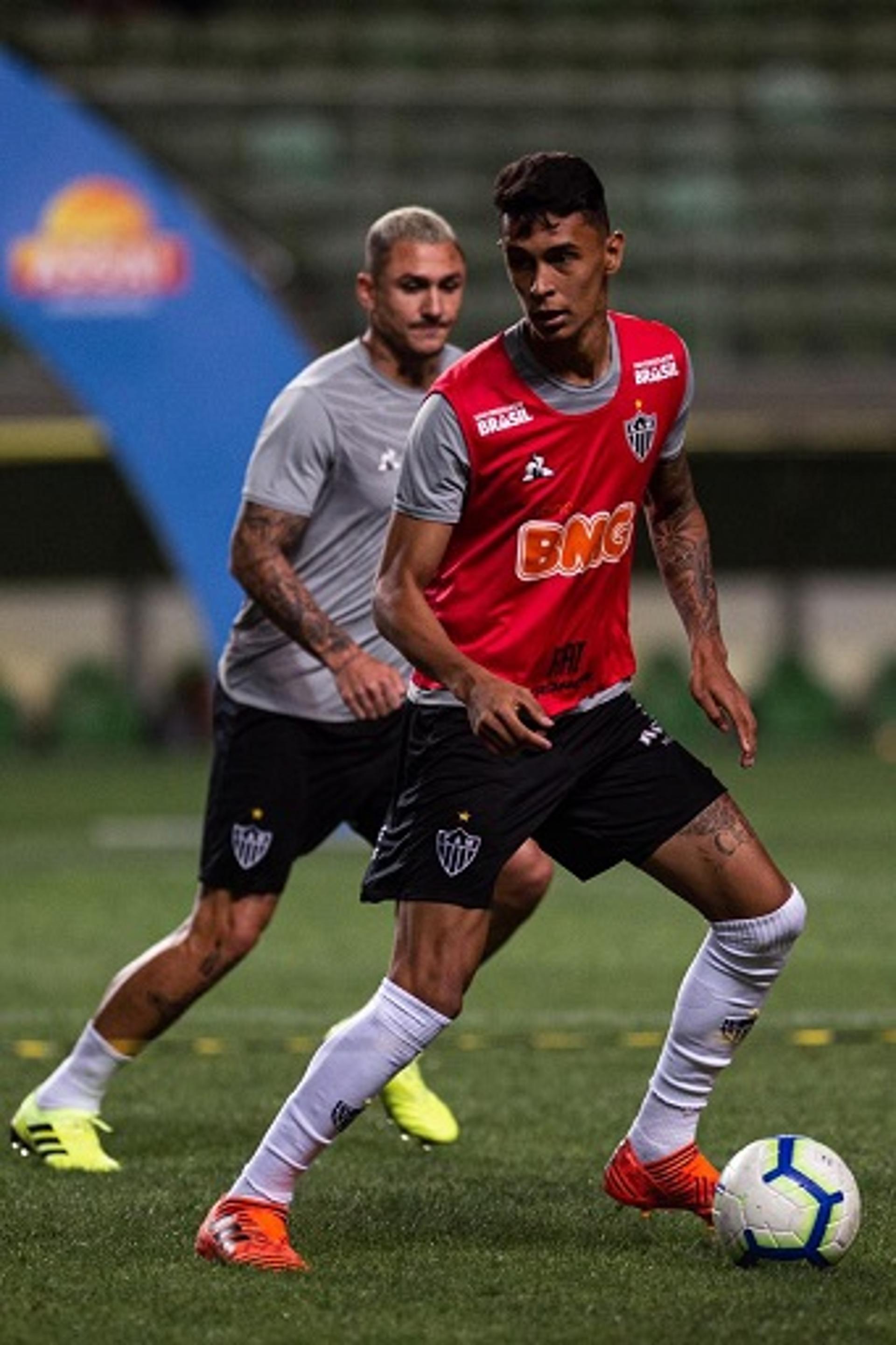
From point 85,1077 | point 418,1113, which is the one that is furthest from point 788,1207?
point 85,1077

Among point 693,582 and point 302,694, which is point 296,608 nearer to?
point 302,694

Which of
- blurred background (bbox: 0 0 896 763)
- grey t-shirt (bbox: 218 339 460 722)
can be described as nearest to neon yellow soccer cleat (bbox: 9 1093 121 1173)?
grey t-shirt (bbox: 218 339 460 722)

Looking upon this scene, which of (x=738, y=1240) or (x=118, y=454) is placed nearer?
(x=738, y=1240)

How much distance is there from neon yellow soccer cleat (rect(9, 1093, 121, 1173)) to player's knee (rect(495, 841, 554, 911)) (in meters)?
1.09

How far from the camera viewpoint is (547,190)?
5.46 m

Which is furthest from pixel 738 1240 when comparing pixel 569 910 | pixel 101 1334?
pixel 569 910

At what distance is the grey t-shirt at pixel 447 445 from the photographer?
549 centimetres

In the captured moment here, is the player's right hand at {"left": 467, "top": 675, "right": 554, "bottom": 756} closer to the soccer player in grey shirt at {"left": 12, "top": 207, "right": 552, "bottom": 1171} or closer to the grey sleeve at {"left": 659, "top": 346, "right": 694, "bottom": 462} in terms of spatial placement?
the grey sleeve at {"left": 659, "top": 346, "right": 694, "bottom": 462}

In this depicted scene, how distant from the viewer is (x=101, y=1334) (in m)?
4.99

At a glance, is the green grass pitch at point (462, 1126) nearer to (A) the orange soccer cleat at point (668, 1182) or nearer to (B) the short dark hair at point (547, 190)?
(A) the orange soccer cleat at point (668, 1182)

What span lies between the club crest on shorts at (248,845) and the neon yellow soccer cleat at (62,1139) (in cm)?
71

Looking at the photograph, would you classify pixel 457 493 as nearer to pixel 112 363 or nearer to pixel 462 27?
pixel 112 363

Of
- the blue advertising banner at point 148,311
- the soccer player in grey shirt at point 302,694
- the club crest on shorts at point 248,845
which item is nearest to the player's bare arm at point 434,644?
the soccer player in grey shirt at point 302,694

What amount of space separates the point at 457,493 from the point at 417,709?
0.50 m
